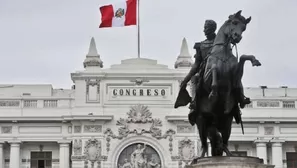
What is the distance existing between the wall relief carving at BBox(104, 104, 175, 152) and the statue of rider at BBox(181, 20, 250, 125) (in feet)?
115

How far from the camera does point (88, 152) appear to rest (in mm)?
50000

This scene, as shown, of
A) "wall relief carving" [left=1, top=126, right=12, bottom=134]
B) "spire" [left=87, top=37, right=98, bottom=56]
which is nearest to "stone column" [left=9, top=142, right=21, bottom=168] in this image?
"wall relief carving" [left=1, top=126, right=12, bottom=134]

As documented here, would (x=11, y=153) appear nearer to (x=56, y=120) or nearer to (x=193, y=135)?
(x=56, y=120)

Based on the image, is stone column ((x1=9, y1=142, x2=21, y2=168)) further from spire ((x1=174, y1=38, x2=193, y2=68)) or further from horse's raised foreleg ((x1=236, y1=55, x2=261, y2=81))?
horse's raised foreleg ((x1=236, y1=55, x2=261, y2=81))

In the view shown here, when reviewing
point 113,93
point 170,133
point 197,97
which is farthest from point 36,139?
point 197,97

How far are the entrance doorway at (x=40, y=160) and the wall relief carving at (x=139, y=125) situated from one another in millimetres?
4622

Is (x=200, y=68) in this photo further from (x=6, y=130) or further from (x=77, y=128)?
(x=6, y=130)

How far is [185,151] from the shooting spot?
50.3 metres

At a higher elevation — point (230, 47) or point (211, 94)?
point (230, 47)

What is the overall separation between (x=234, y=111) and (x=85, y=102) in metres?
37.1

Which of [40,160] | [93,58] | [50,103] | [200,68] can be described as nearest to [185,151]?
[93,58]

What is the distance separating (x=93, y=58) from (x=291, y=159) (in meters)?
16.0

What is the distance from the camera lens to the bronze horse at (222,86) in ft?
46.4

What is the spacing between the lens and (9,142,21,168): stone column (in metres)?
Answer: 50.5
